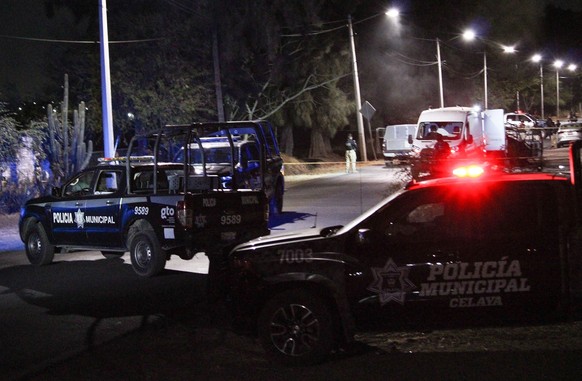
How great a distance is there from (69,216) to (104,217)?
893mm

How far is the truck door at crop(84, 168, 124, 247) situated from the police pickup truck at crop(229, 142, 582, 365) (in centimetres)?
534

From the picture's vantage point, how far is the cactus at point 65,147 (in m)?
20.6

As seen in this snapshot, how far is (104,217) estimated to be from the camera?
11.1 metres

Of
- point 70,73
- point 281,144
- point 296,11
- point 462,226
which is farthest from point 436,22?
point 462,226

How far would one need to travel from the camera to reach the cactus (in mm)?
20562

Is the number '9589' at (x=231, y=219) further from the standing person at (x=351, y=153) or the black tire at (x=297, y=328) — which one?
the standing person at (x=351, y=153)

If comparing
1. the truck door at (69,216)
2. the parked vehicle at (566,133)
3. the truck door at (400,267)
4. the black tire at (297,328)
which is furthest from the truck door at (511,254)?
the parked vehicle at (566,133)

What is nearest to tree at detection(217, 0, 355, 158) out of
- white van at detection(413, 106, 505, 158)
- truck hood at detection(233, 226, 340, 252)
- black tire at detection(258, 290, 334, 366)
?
white van at detection(413, 106, 505, 158)

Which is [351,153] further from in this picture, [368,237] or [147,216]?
[368,237]

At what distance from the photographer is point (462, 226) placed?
238 inches

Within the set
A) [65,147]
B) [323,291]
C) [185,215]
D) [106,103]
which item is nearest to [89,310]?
[185,215]

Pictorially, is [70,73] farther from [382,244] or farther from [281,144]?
[382,244]

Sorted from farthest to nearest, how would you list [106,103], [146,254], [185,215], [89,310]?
[106,103]
[146,254]
[185,215]
[89,310]

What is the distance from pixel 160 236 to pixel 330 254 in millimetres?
4866
